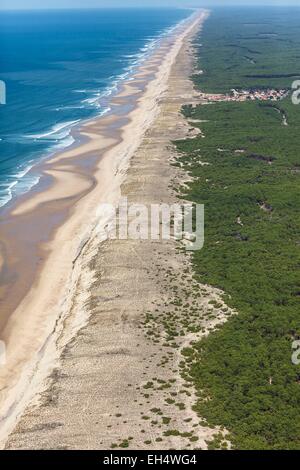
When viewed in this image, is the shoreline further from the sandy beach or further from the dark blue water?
the dark blue water

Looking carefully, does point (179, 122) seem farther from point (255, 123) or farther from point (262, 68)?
point (262, 68)

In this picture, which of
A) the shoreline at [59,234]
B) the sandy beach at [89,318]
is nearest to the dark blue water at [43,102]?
the shoreline at [59,234]

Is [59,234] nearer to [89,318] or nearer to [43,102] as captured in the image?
[89,318]

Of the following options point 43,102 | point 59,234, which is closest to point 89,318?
point 59,234

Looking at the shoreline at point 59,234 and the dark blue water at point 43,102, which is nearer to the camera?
the shoreline at point 59,234

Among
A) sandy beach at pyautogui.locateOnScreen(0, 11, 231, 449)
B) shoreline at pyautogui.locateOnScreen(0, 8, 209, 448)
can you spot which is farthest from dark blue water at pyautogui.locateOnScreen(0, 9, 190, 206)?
sandy beach at pyautogui.locateOnScreen(0, 11, 231, 449)

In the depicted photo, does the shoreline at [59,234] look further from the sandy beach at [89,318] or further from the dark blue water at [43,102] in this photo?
the dark blue water at [43,102]
